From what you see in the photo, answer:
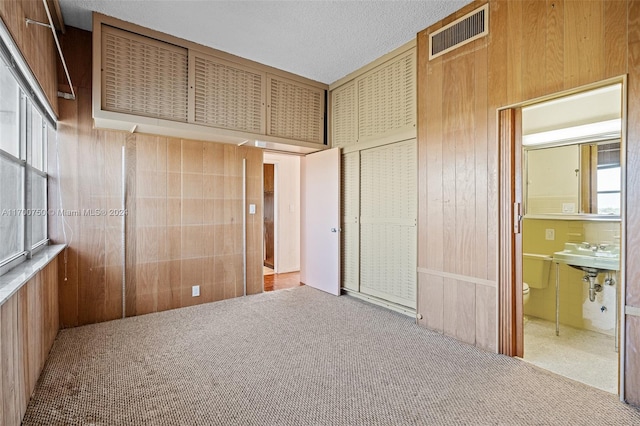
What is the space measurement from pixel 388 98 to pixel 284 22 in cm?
133

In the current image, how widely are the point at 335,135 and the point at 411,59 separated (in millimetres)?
1371

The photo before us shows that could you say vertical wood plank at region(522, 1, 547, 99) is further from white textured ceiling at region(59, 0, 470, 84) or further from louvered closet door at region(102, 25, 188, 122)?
louvered closet door at region(102, 25, 188, 122)

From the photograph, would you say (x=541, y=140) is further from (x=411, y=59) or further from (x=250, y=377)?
(x=250, y=377)

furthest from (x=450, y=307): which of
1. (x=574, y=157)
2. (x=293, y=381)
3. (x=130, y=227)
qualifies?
(x=130, y=227)

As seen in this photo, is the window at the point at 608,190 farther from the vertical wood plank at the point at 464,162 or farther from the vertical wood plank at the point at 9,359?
the vertical wood plank at the point at 9,359

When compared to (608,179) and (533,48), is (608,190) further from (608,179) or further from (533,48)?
(533,48)

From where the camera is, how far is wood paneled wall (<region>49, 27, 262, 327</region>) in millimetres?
3043

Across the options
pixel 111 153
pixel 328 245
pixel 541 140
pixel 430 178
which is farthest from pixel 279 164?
pixel 541 140

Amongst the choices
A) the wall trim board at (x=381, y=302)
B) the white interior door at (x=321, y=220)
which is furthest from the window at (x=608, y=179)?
the white interior door at (x=321, y=220)

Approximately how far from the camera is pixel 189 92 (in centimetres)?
325

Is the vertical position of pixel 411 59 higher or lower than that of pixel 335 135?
higher

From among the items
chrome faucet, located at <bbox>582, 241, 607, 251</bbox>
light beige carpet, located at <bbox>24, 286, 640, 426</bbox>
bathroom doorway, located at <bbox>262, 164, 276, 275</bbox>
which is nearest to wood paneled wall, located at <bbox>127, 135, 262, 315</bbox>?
light beige carpet, located at <bbox>24, 286, 640, 426</bbox>

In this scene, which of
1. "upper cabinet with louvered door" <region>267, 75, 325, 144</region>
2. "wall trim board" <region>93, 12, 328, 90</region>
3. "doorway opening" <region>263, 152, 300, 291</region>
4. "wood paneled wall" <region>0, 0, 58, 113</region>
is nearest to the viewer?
"wood paneled wall" <region>0, 0, 58, 113</region>

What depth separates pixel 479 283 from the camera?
8.68ft
